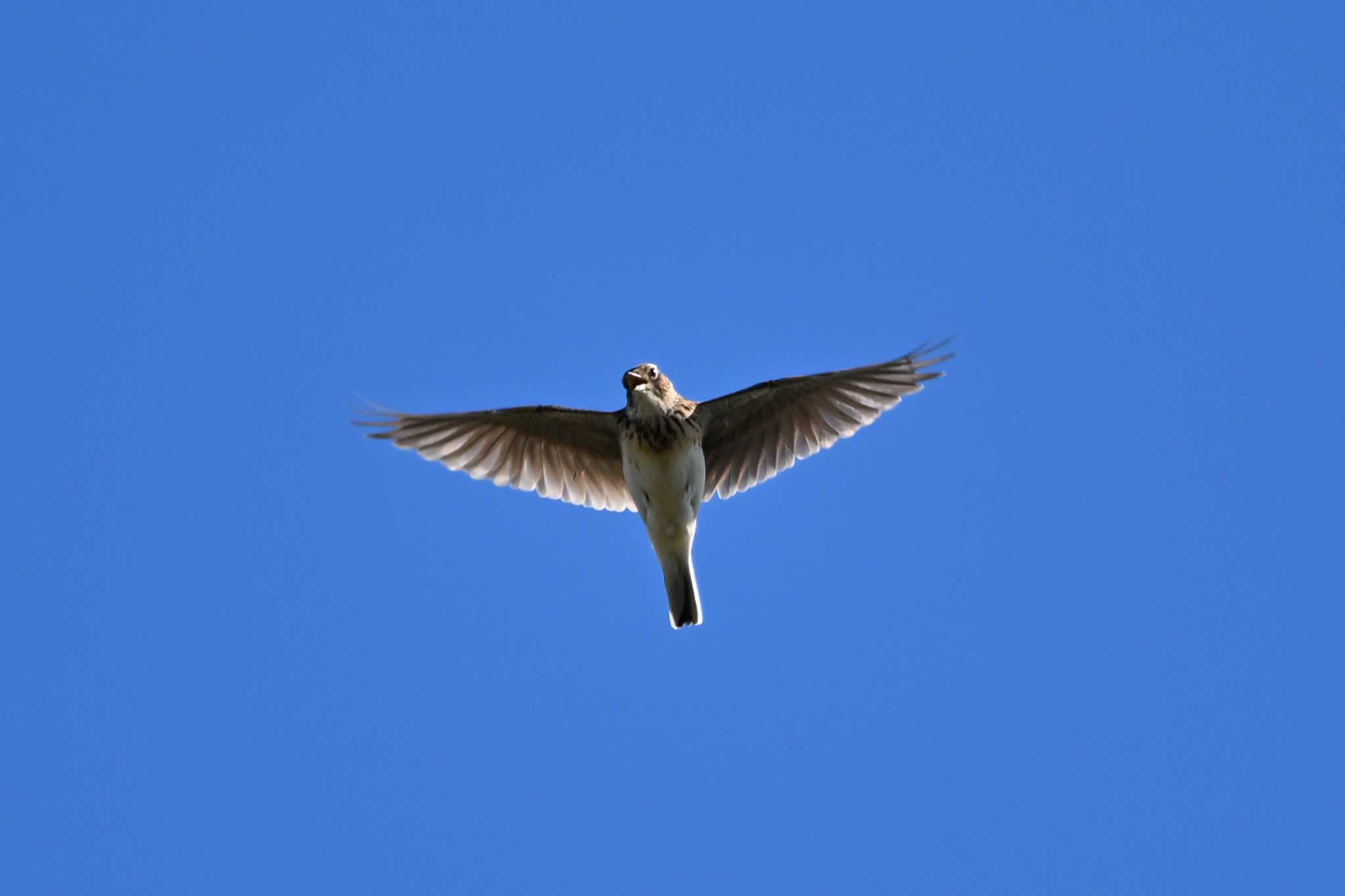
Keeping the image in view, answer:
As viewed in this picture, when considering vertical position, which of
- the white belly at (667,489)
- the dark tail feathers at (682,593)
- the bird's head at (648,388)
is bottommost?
the dark tail feathers at (682,593)

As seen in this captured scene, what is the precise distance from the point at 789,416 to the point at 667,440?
1231 millimetres

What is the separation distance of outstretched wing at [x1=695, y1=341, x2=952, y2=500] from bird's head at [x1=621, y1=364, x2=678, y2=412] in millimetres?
411

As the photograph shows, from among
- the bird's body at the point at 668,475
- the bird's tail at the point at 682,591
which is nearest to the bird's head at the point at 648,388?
the bird's body at the point at 668,475

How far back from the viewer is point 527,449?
1795cm

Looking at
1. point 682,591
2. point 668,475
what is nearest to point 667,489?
point 668,475

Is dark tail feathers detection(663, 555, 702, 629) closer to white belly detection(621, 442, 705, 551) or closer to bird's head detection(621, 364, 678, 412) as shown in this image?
white belly detection(621, 442, 705, 551)

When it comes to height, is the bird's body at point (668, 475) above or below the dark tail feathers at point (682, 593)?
above

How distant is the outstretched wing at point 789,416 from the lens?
55.7ft

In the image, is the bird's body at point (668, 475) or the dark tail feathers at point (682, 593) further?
the dark tail feathers at point (682, 593)

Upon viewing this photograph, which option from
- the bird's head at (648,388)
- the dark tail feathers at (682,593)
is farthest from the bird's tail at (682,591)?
the bird's head at (648,388)

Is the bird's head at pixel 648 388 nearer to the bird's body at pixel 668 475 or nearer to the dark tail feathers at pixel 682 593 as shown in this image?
the bird's body at pixel 668 475

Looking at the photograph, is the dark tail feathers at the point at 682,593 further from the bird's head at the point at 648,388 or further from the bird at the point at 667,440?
the bird's head at the point at 648,388

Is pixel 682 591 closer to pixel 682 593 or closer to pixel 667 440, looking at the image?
pixel 682 593

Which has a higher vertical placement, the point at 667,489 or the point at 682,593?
the point at 667,489
